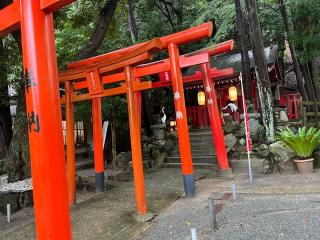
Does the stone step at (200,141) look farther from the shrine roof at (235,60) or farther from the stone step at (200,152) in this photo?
the shrine roof at (235,60)

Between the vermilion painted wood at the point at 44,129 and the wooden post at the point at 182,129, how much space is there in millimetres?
4376

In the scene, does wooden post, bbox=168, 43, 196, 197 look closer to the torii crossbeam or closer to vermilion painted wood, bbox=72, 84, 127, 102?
vermilion painted wood, bbox=72, 84, 127, 102

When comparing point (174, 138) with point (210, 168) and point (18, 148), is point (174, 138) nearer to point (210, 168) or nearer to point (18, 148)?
point (210, 168)

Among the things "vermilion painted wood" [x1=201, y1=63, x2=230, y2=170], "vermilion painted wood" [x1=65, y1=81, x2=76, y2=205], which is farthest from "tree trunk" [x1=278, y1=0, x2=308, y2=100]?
"vermilion painted wood" [x1=65, y1=81, x2=76, y2=205]

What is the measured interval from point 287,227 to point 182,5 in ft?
62.1

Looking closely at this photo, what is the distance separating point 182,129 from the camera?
8.05 m

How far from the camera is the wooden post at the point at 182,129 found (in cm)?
797

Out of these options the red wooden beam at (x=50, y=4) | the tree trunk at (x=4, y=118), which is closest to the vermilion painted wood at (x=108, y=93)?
the red wooden beam at (x=50, y=4)

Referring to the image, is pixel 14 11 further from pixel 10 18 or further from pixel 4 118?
pixel 4 118

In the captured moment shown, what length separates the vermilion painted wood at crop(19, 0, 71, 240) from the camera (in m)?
3.81

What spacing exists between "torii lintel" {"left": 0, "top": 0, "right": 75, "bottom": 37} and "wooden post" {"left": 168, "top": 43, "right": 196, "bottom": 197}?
14.0 feet

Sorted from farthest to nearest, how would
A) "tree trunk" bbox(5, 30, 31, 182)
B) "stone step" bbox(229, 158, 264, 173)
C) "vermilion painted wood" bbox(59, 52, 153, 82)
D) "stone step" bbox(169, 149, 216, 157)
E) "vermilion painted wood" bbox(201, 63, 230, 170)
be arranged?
1. "stone step" bbox(169, 149, 216, 157)
2. "stone step" bbox(229, 158, 264, 173)
3. "vermilion painted wood" bbox(201, 63, 230, 170)
4. "tree trunk" bbox(5, 30, 31, 182)
5. "vermilion painted wood" bbox(59, 52, 153, 82)

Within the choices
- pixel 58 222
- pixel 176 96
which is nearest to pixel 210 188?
pixel 176 96

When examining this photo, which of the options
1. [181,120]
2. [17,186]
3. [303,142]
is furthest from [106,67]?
[303,142]
